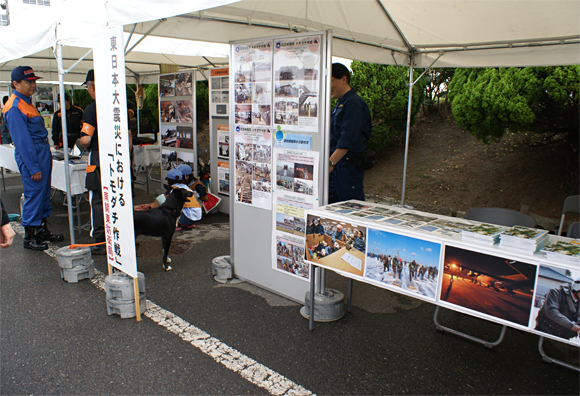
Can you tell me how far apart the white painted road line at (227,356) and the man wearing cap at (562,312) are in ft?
4.79

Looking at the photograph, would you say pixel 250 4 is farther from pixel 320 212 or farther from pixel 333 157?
pixel 320 212

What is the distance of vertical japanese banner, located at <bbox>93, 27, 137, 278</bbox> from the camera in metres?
3.03

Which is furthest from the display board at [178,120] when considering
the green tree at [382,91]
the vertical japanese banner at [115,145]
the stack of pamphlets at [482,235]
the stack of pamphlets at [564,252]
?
the stack of pamphlets at [564,252]

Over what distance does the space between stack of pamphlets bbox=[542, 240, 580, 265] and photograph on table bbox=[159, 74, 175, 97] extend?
7239mm

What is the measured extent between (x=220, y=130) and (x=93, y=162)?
242 centimetres

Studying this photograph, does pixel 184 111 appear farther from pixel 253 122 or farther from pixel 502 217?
pixel 502 217

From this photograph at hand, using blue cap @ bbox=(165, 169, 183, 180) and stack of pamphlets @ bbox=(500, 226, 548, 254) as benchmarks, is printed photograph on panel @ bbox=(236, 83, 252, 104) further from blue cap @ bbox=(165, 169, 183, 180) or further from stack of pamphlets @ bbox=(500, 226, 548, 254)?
blue cap @ bbox=(165, 169, 183, 180)

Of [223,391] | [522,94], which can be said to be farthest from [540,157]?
[223,391]

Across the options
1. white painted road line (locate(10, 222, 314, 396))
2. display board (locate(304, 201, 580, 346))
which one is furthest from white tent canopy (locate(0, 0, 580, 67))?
white painted road line (locate(10, 222, 314, 396))

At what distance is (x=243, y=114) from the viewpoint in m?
3.82

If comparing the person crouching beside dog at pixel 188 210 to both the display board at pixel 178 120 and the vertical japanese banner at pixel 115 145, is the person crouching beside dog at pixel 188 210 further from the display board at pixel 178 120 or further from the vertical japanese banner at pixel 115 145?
the vertical japanese banner at pixel 115 145

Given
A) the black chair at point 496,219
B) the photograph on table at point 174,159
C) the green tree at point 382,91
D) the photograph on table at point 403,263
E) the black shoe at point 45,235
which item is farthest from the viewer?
the green tree at point 382,91

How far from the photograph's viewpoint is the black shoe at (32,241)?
5230mm

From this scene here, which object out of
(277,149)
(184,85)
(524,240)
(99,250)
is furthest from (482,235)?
(184,85)
